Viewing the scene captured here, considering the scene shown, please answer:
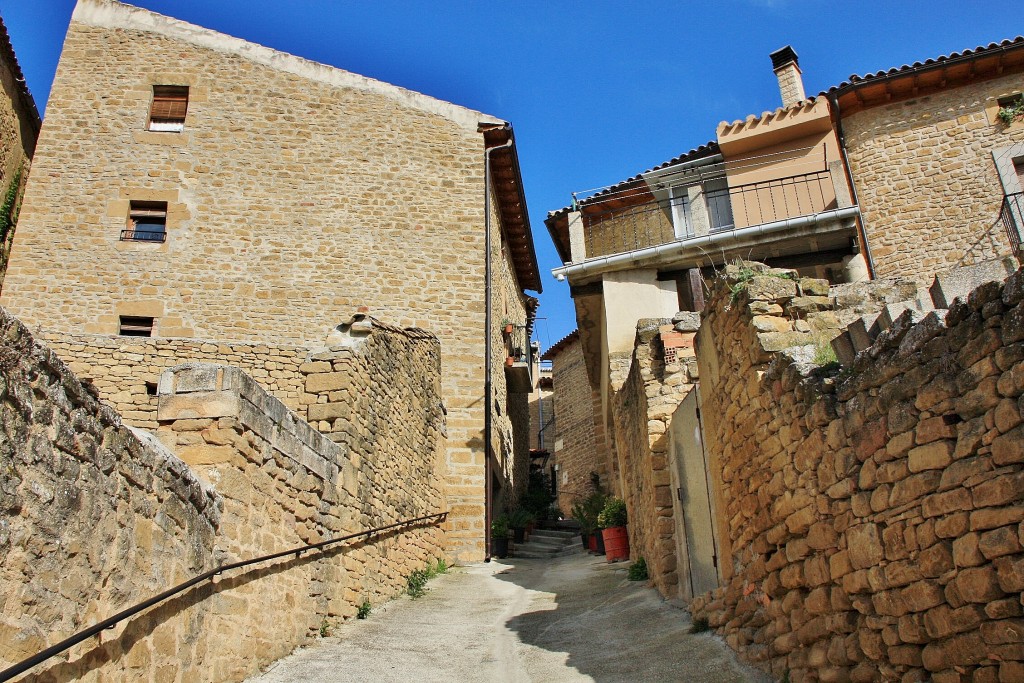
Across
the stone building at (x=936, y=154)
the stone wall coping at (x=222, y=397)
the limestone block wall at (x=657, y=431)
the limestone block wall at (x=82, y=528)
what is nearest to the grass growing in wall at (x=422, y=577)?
the limestone block wall at (x=657, y=431)

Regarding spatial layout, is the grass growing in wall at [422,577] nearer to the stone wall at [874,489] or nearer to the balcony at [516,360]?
the stone wall at [874,489]

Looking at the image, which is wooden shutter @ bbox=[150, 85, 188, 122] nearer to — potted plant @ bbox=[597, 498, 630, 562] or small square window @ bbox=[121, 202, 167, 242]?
small square window @ bbox=[121, 202, 167, 242]

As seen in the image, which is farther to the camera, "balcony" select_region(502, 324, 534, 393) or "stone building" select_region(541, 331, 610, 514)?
"stone building" select_region(541, 331, 610, 514)

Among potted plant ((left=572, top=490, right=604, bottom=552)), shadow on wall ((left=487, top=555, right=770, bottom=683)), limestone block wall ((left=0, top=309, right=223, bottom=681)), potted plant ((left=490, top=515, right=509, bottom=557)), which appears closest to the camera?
limestone block wall ((left=0, top=309, right=223, bottom=681))

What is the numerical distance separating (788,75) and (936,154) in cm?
372

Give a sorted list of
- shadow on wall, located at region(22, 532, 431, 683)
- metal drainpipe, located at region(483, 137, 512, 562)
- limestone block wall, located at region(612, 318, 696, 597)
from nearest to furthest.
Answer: shadow on wall, located at region(22, 532, 431, 683) < limestone block wall, located at region(612, 318, 696, 597) < metal drainpipe, located at region(483, 137, 512, 562)

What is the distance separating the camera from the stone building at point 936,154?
1410cm

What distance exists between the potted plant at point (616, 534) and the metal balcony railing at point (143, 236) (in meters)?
10.1

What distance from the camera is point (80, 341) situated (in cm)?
997

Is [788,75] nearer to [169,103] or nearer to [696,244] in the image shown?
[696,244]

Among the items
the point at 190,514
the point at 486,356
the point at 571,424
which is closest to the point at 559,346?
the point at 571,424

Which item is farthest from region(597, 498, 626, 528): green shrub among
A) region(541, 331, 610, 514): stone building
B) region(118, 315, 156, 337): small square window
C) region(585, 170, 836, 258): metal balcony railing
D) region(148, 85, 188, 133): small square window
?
region(148, 85, 188, 133): small square window

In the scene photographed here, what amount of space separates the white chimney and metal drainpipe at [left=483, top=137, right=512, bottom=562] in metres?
6.02

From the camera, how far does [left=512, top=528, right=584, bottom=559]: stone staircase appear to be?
1433 centimetres
